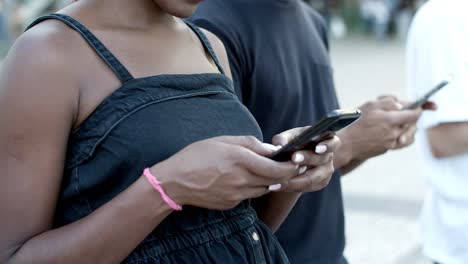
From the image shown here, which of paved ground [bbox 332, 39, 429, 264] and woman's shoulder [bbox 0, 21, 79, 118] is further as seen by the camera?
paved ground [bbox 332, 39, 429, 264]

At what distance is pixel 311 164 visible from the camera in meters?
1.45

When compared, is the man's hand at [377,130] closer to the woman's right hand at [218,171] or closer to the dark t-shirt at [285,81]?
the dark t-shirt at [285,81]

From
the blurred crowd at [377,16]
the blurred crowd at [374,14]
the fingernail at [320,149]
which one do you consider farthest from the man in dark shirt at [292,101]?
the blurred crowd at [377,16]

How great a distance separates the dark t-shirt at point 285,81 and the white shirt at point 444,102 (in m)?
0.34

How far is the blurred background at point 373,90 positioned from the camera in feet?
16.8

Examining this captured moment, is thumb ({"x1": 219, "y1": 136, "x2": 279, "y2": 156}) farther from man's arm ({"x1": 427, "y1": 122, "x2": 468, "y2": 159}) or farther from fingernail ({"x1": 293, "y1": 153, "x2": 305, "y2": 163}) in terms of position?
man's arm ({"x1": 427, "y1": 122, "x2": 468, "y2": 159})

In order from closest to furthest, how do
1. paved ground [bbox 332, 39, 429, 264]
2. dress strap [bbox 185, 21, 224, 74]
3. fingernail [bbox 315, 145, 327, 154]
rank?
fingernail [bbox 315, 145, 327, 154]
dress strap [bbox 185, 21, 224, 74]
paved ground [bbox 332, 39, 429, 264]

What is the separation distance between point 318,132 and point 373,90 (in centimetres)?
1007

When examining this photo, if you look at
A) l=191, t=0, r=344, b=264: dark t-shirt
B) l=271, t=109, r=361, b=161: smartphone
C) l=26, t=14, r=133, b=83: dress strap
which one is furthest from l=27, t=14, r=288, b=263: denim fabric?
l=191, t=0, r=344, b=264: dark t-shirt

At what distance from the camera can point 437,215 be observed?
2.52 m

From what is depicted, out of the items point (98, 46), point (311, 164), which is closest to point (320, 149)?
point (311, 164)

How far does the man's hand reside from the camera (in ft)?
7.21

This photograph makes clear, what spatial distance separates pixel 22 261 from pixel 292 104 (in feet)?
3.41

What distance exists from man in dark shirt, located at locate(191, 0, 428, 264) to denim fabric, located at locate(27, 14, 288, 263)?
58 centimetres
